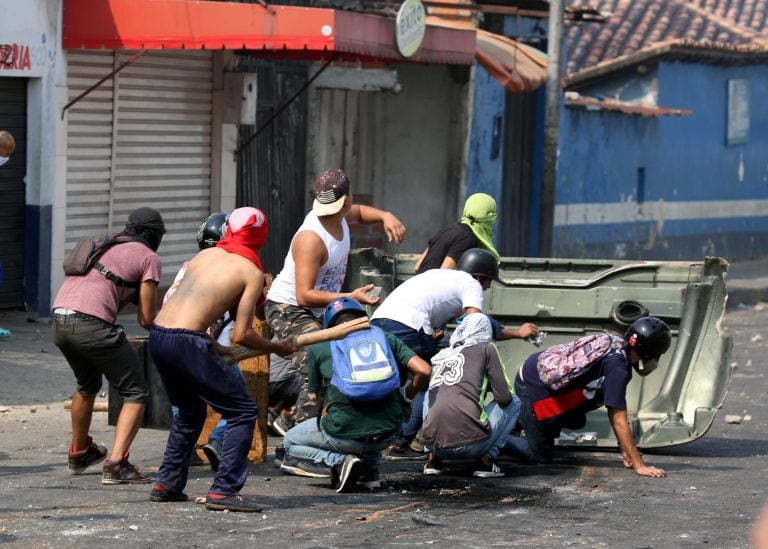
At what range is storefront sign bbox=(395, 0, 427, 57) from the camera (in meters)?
14.2

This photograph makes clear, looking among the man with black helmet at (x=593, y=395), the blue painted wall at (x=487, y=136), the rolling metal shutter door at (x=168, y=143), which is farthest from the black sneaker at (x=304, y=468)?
the blue painted wall at (x=487, y=136)

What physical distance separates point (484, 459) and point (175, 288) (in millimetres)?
2036

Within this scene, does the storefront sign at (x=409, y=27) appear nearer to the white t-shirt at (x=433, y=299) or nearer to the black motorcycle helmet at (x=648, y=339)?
the white t-shirt at (x=433, y=299)

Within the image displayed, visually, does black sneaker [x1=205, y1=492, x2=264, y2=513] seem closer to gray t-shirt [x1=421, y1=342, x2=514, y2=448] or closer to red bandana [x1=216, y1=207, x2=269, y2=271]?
red bandana [x1=216, y1=207, x2=269, y2=271]

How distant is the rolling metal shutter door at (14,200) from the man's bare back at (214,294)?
6544 millimetres

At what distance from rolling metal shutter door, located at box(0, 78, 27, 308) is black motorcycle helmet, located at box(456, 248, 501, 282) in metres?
5.86

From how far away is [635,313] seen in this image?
9547 millimetres

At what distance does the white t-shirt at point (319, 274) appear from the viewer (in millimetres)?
8086

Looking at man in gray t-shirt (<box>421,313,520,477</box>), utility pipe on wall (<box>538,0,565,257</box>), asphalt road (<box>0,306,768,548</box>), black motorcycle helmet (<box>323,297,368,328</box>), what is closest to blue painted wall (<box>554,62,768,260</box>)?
utility pipe on wall (<box>538,0,565,257</box>)

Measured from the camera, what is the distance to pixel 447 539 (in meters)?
6.50

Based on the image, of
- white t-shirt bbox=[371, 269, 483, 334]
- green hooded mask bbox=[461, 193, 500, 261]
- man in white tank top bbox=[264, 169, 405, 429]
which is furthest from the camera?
green hooded mask bbox=[461, 193, 500, 261]

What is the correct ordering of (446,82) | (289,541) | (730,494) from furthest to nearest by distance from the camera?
(446,82) < (730,494) < (289,541)

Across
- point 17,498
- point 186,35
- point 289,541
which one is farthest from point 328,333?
point 186,35

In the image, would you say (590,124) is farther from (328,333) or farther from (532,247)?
(328,333)
